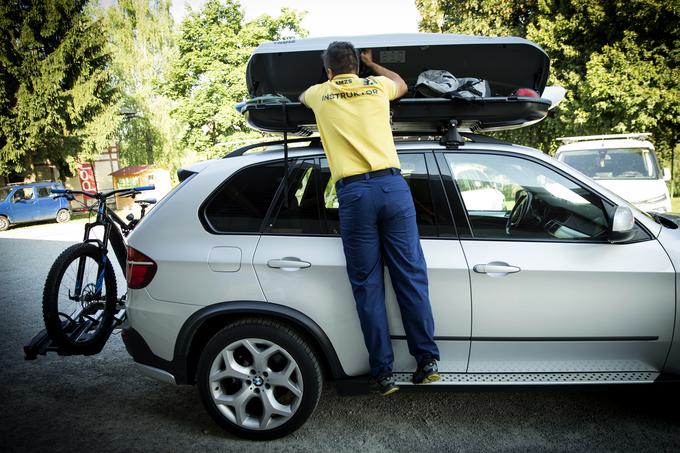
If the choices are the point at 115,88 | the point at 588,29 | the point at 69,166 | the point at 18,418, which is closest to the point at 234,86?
the point at 115,88

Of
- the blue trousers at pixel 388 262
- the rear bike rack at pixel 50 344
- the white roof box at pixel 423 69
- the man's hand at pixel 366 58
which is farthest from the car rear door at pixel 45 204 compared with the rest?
the blue trousers at pixel 388 262

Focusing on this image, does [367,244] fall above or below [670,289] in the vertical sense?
above

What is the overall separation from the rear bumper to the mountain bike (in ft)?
3.01

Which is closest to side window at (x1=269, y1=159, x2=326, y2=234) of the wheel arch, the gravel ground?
the wheel arch

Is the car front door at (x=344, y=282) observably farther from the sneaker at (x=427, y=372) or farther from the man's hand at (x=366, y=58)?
the man's hand at (x=366, y=58)

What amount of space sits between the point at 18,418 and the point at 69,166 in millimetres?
28138

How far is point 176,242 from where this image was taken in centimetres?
283

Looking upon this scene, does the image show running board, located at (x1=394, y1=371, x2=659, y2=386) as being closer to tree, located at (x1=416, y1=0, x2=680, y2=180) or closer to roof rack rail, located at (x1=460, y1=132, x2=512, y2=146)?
roof rack rail, located at (x1=460, y1=132, x2=512, y2=146)

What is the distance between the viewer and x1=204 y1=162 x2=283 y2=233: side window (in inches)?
112

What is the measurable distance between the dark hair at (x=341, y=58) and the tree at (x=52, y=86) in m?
26.6

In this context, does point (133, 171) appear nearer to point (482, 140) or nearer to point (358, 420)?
point (358, 420)

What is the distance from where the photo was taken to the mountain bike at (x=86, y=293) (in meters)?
3.47

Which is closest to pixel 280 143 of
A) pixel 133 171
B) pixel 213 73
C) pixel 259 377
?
pixel 259 377

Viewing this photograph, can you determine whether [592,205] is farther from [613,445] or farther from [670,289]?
[613,445]
